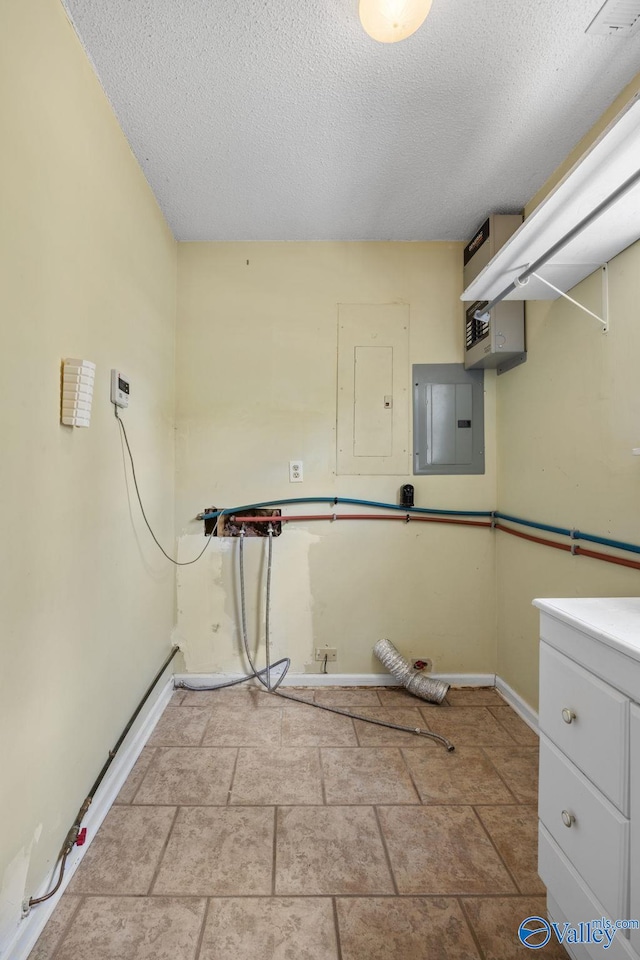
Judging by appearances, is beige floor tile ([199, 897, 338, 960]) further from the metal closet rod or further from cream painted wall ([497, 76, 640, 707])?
the metal closet rod

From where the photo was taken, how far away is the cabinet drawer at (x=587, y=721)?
2.75 feet

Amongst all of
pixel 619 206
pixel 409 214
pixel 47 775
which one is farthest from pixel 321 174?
pixel 47 775

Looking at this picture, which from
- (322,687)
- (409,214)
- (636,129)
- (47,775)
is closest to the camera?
(636,129)

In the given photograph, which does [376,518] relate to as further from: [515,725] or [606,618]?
[606,618]

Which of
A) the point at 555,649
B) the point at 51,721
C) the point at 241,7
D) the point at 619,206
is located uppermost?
the point at 241,7

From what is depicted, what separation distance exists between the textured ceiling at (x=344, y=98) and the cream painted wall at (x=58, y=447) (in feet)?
0.69

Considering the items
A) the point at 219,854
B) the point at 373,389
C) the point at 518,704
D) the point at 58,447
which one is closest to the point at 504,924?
the point at 219,854

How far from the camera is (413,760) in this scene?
5.74 feet

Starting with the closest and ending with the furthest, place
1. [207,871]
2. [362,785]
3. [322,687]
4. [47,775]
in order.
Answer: [47,775], [207,871], [362,785], [322,687]

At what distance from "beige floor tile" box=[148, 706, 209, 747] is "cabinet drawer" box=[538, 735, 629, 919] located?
4.71ft

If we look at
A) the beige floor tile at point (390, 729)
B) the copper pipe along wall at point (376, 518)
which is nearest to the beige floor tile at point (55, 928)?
the beige floor tile at point (390, 729)

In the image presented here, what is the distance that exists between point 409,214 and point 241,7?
117 cm

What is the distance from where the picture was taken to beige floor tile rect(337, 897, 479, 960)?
1037 mm

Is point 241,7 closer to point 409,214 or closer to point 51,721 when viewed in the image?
point 409,214
